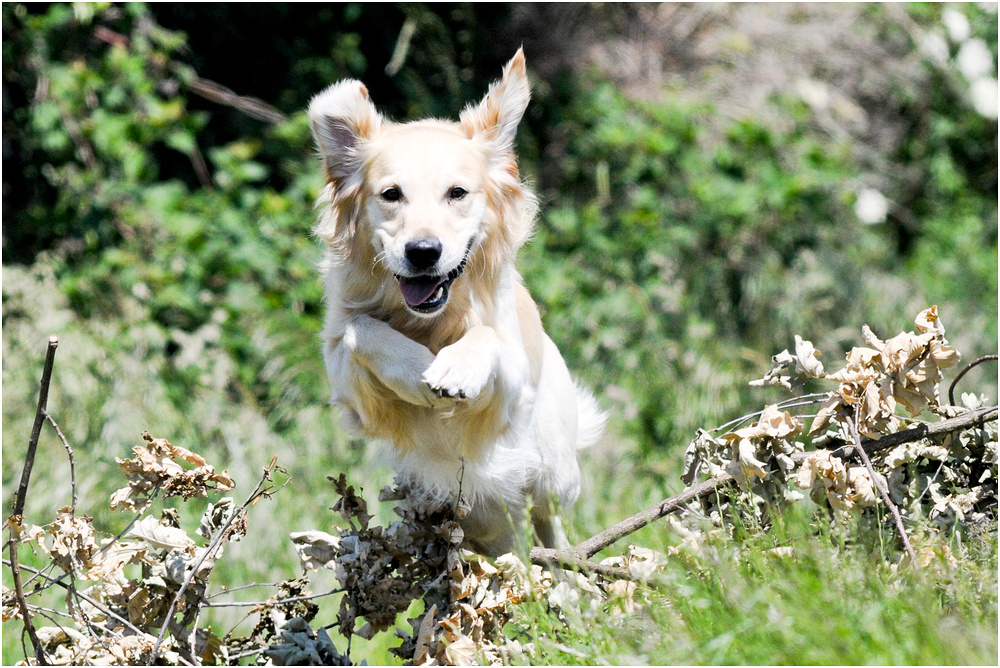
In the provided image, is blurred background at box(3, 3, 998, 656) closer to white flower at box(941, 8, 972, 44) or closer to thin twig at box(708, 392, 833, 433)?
white flower at box(941, 8, 972, 44)

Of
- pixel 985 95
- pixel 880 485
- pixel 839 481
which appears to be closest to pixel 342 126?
pixel 839 481

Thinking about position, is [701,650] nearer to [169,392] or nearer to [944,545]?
[944,545]

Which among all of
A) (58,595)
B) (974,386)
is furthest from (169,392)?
(974,386)

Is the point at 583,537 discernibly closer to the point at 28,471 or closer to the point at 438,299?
the point at 438,299

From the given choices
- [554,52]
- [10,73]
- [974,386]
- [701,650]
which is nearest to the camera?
[701,650]

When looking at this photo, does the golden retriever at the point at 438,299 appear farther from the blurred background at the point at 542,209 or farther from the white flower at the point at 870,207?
the white flower at the point at 870,207

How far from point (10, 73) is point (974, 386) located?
769 cm

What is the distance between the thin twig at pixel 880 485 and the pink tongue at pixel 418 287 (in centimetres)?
146

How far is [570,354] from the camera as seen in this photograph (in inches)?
297

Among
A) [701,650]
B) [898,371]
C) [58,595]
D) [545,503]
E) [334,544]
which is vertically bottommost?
[58,595]

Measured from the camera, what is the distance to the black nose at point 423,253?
325 centimetres

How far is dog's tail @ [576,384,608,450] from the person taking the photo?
4850 millimetres

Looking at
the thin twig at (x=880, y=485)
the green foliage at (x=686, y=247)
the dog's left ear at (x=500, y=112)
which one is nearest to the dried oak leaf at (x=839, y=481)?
the thin twig at (x=880, y=485)

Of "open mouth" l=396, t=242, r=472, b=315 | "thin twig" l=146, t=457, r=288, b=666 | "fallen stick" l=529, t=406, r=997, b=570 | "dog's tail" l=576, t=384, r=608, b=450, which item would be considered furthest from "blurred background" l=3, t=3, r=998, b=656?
"thin twig" l=146, t=457, r=288, b=666
